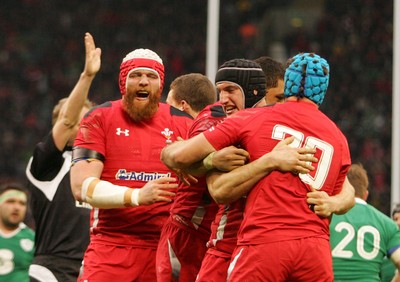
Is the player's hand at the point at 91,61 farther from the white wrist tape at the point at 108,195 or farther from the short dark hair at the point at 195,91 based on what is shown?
the white wrist tape at the point at 108,195

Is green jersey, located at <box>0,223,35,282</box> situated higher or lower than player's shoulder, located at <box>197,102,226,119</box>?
lower

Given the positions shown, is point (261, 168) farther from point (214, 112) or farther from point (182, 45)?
point (182, 45)

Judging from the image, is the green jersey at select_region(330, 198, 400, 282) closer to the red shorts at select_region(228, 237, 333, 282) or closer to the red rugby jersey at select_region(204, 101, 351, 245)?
the red rugby jersey at select_region(204, 101, 351, 245)

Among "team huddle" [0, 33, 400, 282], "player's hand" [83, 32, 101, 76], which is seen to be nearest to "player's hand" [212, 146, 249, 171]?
"team huddle" [0, 33, 400, 282]

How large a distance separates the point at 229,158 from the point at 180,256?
3.63 ft

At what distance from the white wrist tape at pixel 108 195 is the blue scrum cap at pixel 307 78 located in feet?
3.84

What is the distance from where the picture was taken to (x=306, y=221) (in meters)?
4.78

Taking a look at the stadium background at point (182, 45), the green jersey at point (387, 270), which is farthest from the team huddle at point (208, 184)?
the stadium background at point (182, 45)

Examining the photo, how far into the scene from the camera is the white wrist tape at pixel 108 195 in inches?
219

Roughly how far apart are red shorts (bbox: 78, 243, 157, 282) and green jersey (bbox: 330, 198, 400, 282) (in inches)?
67.1

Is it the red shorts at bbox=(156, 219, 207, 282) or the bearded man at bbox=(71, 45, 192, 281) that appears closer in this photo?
the red shorts at bbox=(156, 219, 207, 282)

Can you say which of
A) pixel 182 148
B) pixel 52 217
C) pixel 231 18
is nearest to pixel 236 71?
pixel 182 148

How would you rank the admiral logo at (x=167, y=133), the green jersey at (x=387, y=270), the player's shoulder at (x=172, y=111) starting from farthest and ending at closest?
the green jersey at (x=387, y=270) < the player's shoulder at (x=172, y=111) < the admiral logo at (x=167, y=133)

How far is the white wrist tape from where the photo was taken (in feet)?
18.3
